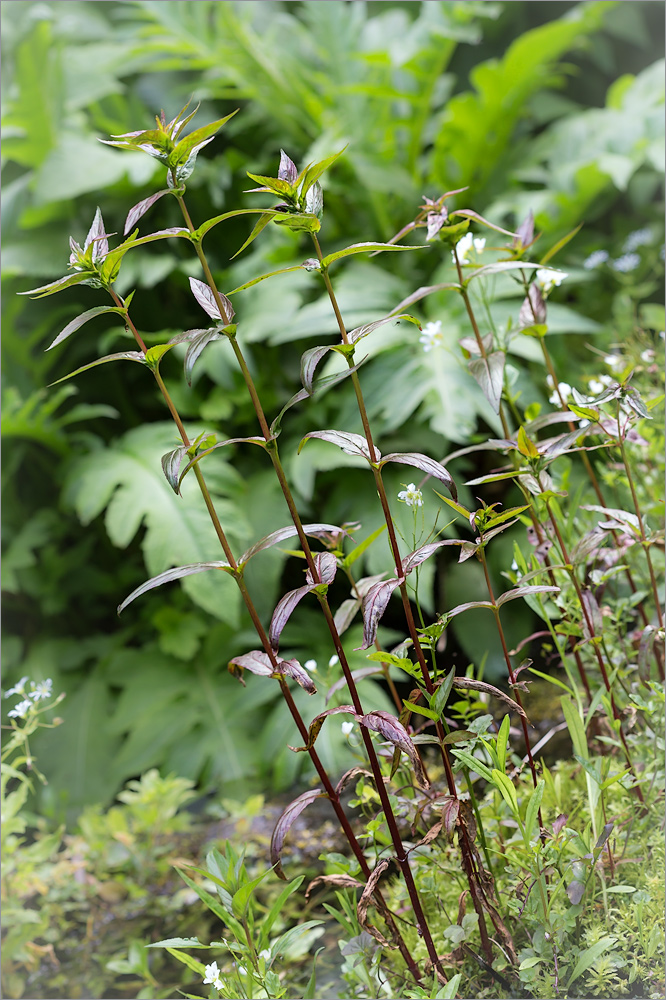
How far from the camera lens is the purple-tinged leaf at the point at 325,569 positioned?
554 mm

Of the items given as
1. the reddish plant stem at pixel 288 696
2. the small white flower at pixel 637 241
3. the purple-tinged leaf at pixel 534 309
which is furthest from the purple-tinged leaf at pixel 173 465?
the small white flower at pixel 637 241

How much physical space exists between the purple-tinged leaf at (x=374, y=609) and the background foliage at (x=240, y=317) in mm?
656

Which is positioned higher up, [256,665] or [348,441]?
[348,441]

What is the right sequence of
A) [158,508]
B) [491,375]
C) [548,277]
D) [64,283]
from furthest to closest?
[158,508] → [548,277] → [491,375] → [64,283]

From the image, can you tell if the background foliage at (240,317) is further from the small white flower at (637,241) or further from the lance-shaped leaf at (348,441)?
the lance-shaped leaf at (348,441)

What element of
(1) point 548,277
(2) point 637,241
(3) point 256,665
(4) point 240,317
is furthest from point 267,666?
(2) point 637,241

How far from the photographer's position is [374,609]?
50cm

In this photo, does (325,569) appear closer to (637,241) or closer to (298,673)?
(298,673)

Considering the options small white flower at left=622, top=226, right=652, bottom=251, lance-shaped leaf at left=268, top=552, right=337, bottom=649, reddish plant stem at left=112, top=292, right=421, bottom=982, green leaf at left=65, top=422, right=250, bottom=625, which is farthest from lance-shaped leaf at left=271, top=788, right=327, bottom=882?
small white flower at left=622, top=226, right=652, bottom=251

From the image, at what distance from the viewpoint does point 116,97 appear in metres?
1.84

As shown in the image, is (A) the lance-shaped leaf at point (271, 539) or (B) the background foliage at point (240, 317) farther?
(B) the background foliage at point (240, 317)

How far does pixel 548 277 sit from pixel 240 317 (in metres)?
0.95

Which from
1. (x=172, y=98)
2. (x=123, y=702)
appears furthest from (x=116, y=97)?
(x=123, y=702)

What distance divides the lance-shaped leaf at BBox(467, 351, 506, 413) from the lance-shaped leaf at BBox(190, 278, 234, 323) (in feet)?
0.68
